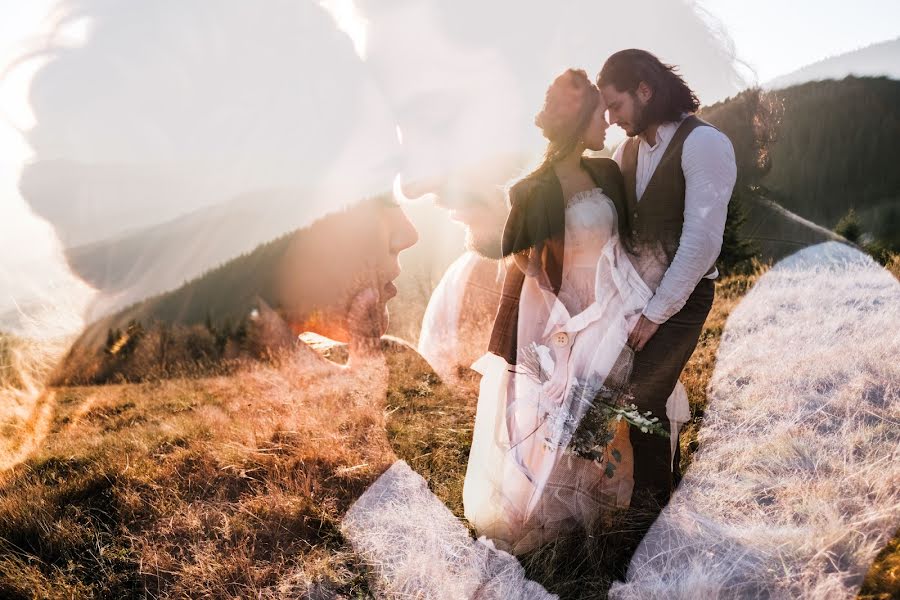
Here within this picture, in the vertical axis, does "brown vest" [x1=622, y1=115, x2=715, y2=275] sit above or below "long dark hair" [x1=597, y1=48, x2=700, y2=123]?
below

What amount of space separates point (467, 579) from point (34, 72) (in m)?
5.23

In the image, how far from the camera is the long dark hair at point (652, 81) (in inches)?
92.3

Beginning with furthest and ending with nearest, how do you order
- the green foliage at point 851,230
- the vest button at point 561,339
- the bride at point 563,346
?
the green foliage at point 851,230
the vest button at point 561,339
the bride at point 563,346

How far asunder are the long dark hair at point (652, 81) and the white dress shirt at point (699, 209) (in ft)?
0.47

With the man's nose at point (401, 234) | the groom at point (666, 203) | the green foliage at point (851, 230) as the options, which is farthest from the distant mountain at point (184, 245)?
the green foliage at point (851, 230)

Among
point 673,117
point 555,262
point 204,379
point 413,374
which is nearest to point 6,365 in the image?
point 204,379

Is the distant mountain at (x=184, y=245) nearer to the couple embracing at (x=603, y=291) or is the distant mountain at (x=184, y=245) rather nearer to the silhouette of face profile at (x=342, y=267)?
the silhouette of face profile at (x=342, y=267)

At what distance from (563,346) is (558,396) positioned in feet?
0.98

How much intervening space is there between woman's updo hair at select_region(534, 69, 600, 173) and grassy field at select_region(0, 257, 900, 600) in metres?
2.31

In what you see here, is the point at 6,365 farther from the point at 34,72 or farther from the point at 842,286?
the point at 842,286

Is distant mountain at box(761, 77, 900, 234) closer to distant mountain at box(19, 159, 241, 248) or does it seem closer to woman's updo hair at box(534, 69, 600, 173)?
woman's updo hair at box(534, 69, 600, 173)

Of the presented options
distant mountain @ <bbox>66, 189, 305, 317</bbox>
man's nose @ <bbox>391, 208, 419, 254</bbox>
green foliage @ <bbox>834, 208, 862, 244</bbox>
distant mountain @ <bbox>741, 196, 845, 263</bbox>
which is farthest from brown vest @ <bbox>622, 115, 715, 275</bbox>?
green foliage @ <bbox>834, 208, 862, 244</bbox>

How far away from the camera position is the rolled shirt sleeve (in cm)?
223

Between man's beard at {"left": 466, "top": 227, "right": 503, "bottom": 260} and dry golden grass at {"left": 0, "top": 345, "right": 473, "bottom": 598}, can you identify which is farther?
man's beard at {"left": 466, "top": 227, "right": 503, "bottom": 260}
